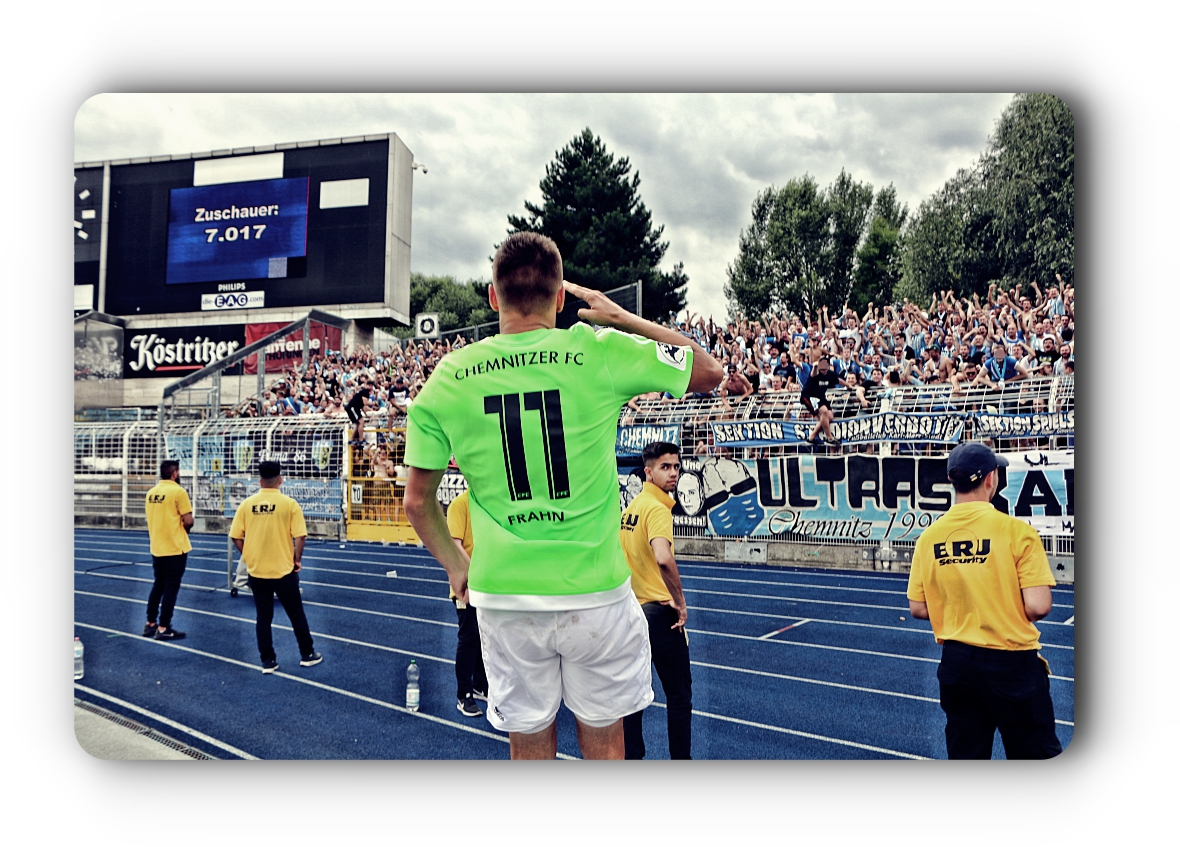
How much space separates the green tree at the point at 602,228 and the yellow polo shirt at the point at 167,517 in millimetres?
2421

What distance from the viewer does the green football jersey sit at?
1868mm

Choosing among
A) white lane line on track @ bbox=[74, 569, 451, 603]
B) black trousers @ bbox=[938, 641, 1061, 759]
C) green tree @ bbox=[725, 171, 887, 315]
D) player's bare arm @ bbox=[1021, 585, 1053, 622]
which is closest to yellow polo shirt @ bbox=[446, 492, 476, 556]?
white lane line on track @ bbox=[74, 569, 451, 603]

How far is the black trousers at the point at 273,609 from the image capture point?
4.15 metres

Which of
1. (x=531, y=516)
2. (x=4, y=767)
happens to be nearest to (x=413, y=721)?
(x=4, y=767)

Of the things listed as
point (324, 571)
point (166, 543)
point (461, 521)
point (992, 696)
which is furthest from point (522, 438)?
point (166, 543)

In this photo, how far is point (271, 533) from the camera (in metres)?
4.30

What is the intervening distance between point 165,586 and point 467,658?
186cm

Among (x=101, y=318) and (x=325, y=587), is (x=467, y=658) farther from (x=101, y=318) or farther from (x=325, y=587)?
(x=101, y=318)

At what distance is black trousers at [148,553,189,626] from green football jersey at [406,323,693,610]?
3.01 m

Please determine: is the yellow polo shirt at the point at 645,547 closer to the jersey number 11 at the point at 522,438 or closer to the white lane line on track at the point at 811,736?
the white lane line on track at the point at 811,736

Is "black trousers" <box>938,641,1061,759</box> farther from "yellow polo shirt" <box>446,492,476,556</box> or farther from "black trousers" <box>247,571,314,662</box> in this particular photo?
"black trousers" <box>247,571,314,662</box>

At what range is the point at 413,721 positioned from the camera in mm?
3713
